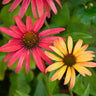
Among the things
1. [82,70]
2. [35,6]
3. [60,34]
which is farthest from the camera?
[60,34]

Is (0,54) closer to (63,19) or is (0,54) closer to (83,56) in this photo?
(63,19)

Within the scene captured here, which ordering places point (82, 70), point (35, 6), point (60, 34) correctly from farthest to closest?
point (60, 34), point (35, 6), point (82, 70)

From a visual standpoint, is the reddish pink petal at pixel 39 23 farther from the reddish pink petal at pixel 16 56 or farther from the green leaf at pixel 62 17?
the green leaf at pixel 62 17

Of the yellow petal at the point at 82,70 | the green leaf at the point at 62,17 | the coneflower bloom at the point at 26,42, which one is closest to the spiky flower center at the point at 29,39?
the coneflower bloom at the point at 26,42

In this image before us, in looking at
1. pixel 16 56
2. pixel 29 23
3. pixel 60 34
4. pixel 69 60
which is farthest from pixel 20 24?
pixel 60 34

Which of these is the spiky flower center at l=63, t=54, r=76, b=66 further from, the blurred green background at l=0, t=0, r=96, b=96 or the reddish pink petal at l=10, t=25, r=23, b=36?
the blurred green background at l=0, t=0, r=96, b=96

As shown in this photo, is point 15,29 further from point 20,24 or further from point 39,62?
point 39,62

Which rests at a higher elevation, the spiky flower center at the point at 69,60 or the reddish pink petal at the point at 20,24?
the reddish pink petal at the point at 20,24

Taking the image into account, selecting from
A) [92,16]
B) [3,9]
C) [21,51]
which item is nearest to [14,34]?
[21,51]
